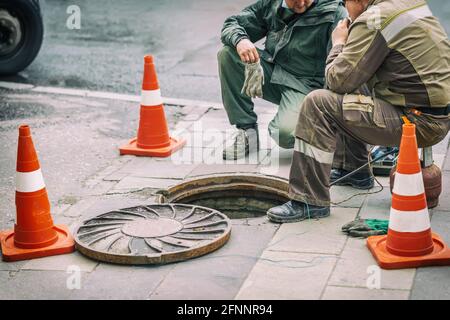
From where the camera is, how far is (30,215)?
5066mm

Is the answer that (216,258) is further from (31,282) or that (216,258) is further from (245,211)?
(245,211)

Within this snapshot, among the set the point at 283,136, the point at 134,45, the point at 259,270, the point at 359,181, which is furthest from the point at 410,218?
the point at 134,45

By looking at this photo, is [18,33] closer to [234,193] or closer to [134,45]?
Result: [134,45]

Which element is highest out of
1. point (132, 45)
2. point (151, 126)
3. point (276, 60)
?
point (276, 60)

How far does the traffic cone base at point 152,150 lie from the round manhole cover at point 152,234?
1.18 m

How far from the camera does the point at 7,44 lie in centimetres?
920

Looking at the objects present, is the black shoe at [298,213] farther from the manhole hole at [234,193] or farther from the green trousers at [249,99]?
the green trousers at [249,99]

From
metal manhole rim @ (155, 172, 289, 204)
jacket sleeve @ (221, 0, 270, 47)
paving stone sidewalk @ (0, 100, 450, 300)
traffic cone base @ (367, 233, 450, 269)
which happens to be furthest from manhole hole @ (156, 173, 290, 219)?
traffic cone base @ (367, 233, 450, 269)

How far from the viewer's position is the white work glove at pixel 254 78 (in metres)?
6.48

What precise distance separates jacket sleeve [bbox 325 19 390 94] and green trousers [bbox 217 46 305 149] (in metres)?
1.28

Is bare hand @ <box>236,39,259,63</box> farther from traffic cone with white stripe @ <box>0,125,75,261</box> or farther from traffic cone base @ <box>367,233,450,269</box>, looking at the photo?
traffic cone base @ <box>367,233,450,269</box>

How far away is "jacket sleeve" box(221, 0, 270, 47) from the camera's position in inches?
263

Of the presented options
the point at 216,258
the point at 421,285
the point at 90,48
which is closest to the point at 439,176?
the point at 421,285

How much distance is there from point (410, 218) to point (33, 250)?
85.6 inches
